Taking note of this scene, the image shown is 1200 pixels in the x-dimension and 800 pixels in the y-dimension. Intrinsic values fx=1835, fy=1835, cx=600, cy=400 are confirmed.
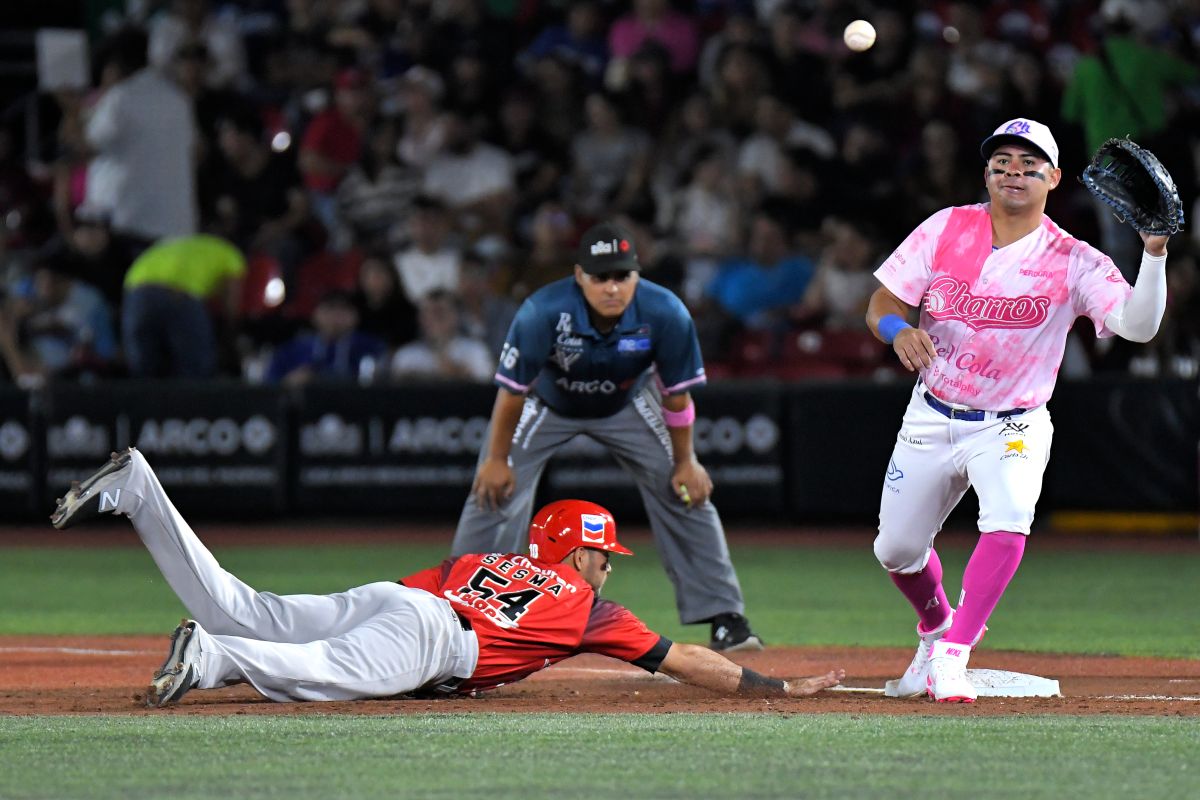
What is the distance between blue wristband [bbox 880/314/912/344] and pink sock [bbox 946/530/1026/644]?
80 centimetres

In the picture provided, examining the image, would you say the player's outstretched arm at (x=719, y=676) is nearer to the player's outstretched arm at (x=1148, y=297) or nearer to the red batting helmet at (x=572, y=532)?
the red batting helmet at (x=572, y=532)

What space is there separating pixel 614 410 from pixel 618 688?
144cm

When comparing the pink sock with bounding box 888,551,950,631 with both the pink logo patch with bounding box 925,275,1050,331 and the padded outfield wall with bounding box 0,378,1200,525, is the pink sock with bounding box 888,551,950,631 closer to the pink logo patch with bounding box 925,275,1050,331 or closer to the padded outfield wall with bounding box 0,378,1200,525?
the pink logo patch with bounding box 925,275,1050,331

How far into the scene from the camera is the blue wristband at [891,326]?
21.9 feet

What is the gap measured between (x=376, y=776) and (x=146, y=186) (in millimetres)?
12611

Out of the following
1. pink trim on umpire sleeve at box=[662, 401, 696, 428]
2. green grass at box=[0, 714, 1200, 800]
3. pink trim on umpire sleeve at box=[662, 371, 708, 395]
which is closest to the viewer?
green grass at box=[0, 714, 1200, 800]

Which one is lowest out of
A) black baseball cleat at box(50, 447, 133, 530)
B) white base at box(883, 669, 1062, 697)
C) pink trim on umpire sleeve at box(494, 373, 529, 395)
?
white base at box(883, 669, 1062, 697)

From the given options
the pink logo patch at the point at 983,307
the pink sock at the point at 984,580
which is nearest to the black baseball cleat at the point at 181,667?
the pink sock at the point at 984,580

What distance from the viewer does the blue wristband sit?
21.9 feet

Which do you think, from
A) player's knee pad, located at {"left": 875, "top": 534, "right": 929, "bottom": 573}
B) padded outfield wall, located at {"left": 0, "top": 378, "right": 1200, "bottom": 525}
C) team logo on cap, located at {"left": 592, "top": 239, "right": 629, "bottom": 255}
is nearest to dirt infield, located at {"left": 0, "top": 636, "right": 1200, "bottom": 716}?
player's knee pad, located at {"left": 875, "top": 534, "right": 929, "bottom": 573}

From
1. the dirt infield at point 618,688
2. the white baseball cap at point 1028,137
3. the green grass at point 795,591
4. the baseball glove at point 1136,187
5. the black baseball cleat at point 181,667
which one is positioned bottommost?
the green grass at point 795,591

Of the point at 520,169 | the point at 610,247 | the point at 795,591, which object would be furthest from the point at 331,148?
the point at 610,247

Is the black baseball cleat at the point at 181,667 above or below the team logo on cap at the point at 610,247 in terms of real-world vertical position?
below

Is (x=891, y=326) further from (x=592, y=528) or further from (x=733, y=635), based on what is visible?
(x=733, y=635)
